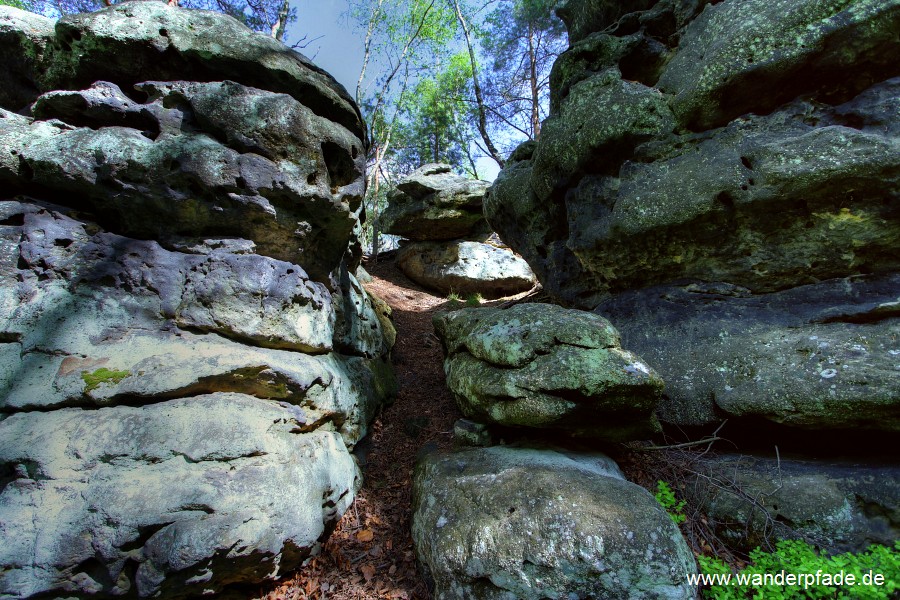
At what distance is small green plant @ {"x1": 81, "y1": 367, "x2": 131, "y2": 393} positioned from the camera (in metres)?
3.26

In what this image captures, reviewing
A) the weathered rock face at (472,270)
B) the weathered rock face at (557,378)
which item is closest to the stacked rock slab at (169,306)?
the weathered rock face at (557,378)

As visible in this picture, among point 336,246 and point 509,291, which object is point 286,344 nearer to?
point 336,246

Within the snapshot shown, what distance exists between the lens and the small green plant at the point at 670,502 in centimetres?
380

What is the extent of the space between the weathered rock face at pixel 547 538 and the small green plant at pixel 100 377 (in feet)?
9.35

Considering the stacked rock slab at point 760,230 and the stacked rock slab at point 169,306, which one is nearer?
the stacked rock slab at point 169,306

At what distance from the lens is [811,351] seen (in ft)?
13.1

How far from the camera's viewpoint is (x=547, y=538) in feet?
9.96

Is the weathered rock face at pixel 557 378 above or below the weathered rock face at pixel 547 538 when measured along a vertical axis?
above

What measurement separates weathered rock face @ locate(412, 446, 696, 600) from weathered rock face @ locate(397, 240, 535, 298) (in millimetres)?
8859

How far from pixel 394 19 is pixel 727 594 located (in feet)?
75.4

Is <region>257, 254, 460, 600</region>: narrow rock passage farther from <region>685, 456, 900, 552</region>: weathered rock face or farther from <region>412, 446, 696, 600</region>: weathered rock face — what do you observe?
<region>685, 456, 900, 552</region>: weathered rock face

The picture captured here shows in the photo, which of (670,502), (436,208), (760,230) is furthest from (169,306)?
(436,208)

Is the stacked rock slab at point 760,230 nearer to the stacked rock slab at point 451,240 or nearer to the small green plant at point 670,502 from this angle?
the small green plant at point 670,502

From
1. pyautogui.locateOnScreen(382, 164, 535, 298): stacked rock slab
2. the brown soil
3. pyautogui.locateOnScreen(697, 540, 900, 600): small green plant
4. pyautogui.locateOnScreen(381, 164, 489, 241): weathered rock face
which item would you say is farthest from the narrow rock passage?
pyautogui.locateOnScreen(381, 164, 489, 241): weathered rock face
